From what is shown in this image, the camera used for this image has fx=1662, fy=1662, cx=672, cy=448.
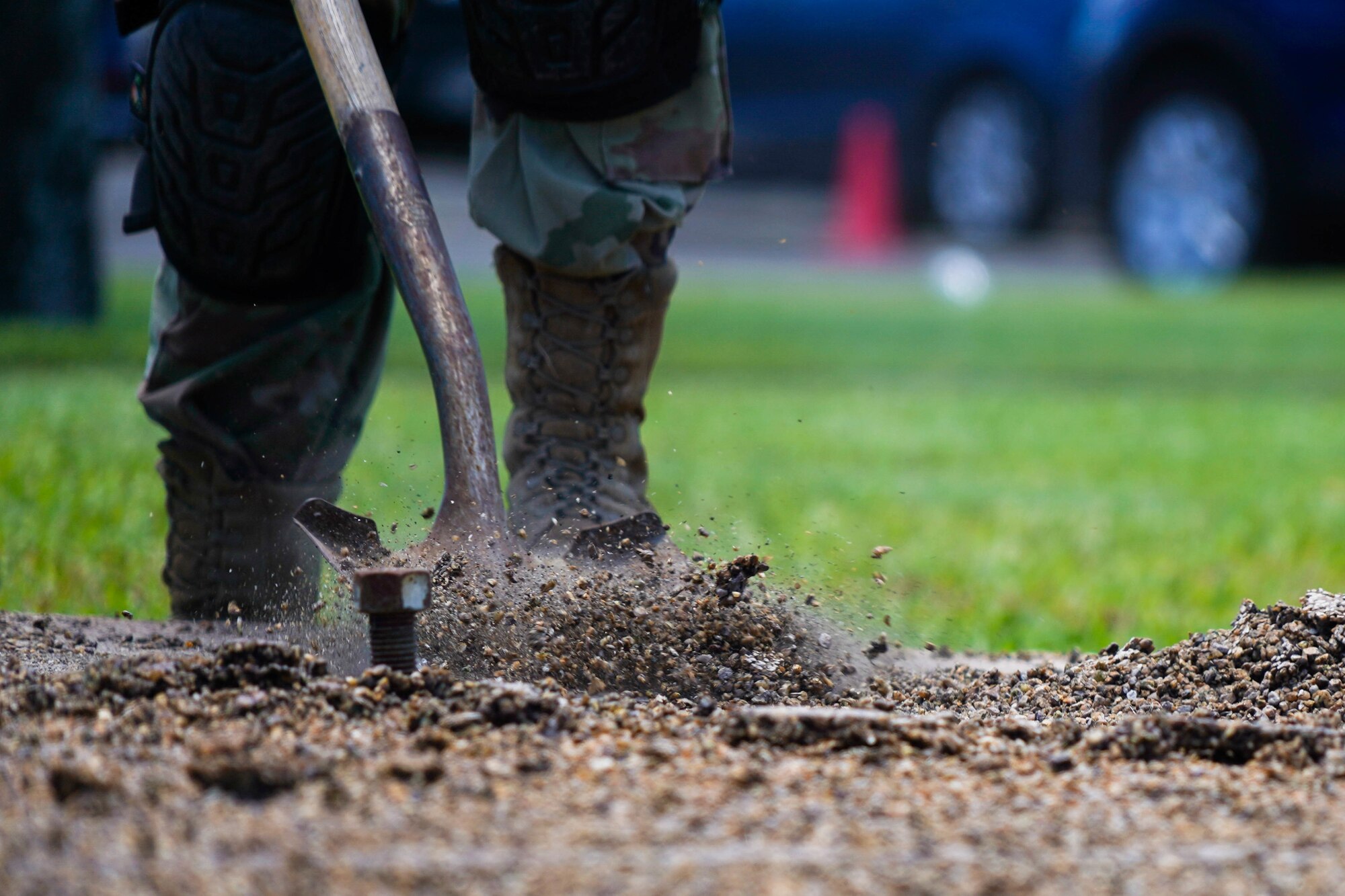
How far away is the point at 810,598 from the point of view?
→ 232 cm

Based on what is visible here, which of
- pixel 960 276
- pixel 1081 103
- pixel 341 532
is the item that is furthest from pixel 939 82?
pixel 341 532

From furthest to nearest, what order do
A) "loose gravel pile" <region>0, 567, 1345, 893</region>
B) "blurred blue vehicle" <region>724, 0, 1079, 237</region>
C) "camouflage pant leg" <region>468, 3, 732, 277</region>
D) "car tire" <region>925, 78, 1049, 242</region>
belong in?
"car tire" <region>925, 78, 1049, 242</region>, "blurred blue vehicle" <region>724, 0, 1079, 237</region>, "camouflage pant leg" <region>468, 3, 732, 277</region>, "loose gravel pile" <region>0, 567, 1345, 893</region>

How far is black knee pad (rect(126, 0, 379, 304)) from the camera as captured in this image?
2408mm

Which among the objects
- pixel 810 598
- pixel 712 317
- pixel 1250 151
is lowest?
pixel 810 598

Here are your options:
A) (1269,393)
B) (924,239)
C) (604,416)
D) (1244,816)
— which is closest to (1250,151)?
(1269,393)

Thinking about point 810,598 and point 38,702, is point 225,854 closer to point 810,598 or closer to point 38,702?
point 38,702

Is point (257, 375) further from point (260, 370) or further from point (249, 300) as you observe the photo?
point (249, 300)

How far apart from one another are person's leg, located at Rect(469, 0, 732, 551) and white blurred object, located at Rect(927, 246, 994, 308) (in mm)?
9821

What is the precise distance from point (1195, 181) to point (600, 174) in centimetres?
885

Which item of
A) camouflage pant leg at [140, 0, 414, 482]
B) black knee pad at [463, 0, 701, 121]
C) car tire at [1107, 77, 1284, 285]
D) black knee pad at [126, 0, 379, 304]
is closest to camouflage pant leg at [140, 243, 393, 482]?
camouflage pant leg at [140, 0, 414, 482]

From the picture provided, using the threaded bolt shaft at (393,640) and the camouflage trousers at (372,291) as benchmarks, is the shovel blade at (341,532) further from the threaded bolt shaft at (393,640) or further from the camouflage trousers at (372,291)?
the camouflage trousers at (372,291)

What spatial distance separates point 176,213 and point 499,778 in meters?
1.36

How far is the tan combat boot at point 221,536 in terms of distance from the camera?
261 centimetres

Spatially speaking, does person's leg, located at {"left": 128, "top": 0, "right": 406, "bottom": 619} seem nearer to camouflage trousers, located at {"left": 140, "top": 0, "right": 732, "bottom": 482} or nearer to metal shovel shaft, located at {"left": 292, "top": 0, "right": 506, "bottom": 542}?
camouflage trousers, located at {"left": 140, "top": 0, "right": 732, "bottom": 482}
